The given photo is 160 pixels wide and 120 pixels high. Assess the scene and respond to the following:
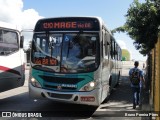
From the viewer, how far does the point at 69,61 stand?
401 inches

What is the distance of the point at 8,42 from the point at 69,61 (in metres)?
3.41

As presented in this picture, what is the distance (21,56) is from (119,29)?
77.0 feet

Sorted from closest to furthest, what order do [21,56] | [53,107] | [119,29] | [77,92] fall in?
1. [77,92]
2. [53,107]
3. [21,56]
4. [119,29]

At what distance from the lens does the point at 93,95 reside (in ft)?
32.9

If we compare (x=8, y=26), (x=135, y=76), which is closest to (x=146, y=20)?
(x=135, y=76)

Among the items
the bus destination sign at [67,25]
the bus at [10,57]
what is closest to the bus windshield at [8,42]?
the bus at [10,57]

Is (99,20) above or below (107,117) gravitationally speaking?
above

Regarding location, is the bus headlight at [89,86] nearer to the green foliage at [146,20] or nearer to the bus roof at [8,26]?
the bus roof at [8,26]

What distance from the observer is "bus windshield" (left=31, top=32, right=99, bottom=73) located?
10.1 m

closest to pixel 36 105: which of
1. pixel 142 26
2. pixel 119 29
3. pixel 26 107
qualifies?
pixel 26 107

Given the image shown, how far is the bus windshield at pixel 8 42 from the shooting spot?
471 inches

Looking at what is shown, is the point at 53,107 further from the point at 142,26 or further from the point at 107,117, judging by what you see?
the point at 142,26

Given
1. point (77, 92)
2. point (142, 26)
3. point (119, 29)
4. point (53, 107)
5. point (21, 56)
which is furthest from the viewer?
point (119, 29)

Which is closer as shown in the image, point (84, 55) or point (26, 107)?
point (84, 55)
